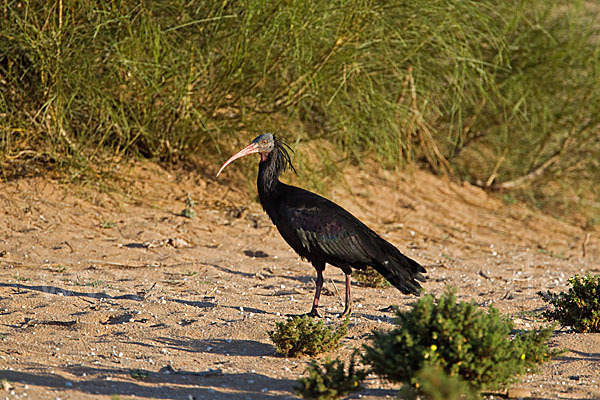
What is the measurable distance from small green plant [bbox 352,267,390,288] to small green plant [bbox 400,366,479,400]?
9.28ft

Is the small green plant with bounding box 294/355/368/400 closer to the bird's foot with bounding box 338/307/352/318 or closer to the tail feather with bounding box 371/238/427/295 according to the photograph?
the tail feather with bounding box 371/238/427/295

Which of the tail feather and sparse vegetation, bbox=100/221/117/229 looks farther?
sparse vegetation, bbox=100/221/117/229

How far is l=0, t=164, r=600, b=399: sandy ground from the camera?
3977 millimetres

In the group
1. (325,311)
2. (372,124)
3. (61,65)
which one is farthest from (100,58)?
(325,311)

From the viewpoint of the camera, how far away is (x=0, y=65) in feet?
24.6

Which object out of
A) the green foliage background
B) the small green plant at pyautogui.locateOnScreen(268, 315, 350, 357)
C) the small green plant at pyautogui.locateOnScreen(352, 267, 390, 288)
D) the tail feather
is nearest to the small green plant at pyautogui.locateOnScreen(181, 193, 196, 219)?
the green foliage background

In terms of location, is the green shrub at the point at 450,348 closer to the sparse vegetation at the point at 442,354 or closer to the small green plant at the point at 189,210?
the sparse vegetation at the point at 442,354

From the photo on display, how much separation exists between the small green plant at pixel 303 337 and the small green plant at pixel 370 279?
6.75 ft

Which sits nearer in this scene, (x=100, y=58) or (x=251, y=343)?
(x=251, y=343)

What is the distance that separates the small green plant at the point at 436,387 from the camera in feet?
9.64

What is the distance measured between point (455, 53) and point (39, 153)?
457cm

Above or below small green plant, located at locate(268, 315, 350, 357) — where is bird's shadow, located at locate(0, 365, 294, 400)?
below

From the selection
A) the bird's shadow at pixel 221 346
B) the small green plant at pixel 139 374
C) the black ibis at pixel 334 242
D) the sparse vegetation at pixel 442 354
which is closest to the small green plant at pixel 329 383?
the sparse vegetation at pixel 442 354

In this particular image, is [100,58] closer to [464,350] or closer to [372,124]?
[372,124]
